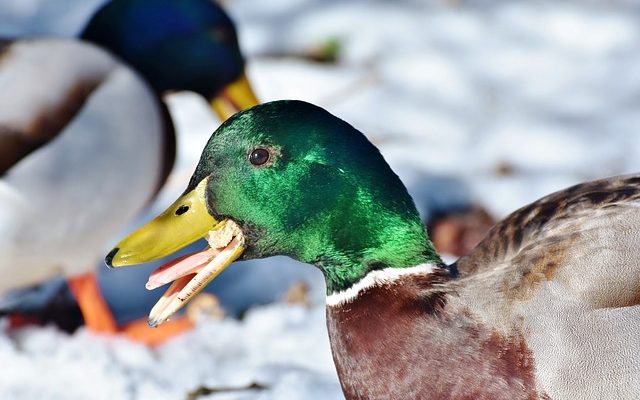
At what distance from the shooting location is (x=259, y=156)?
7.70 feet

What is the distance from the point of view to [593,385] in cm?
229

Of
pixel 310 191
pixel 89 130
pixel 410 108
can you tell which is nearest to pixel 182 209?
pixel 310 191

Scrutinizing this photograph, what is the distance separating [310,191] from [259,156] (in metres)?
0.14

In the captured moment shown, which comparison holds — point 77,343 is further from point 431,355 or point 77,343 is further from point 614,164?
point 614,164

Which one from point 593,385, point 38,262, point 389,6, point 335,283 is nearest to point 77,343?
point 38,262

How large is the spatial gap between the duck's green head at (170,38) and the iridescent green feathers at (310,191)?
195 cm

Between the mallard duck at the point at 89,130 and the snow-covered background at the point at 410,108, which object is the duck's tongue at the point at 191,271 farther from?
the mallard duck at the point at 89,130

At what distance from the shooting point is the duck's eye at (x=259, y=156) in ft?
7.68

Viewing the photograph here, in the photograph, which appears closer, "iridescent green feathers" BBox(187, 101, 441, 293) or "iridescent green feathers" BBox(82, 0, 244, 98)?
"iridescent green feathers" BBox(187, 101, 441, 293)

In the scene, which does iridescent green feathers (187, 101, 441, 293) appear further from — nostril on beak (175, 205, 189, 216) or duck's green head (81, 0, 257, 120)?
duck's green head (81, 0, 257, 120)

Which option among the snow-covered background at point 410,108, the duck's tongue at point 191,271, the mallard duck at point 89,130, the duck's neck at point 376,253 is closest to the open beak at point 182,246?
the duck's tongue at point 191,271

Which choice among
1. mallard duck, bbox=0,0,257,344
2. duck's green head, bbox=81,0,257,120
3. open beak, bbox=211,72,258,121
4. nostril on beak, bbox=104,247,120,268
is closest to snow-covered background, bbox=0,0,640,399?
mallard duck, bbox=0,0,257,344

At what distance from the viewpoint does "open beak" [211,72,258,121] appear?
4336mm

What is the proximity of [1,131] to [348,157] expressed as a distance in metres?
1.53
